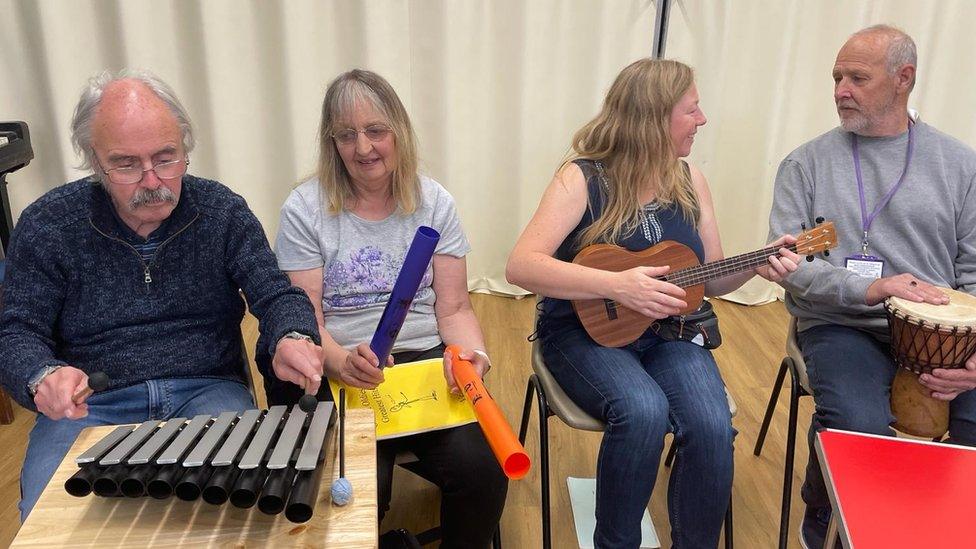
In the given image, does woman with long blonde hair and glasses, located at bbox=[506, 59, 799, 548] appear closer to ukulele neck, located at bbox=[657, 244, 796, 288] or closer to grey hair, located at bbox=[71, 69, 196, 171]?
ukulele neck, located at bbox=[657, 244, 796, 288]

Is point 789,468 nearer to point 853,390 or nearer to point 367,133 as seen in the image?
point 853,390

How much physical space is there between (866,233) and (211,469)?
5.90 feet

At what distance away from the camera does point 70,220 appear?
4.64ft

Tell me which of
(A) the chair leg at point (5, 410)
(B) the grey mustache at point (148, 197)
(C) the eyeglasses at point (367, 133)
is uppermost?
(C) the eyeglasses at point (367, 133)

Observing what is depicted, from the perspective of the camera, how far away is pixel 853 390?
1.67 meters

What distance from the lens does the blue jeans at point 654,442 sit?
1.55 m

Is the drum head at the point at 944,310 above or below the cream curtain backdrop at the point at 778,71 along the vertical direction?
below

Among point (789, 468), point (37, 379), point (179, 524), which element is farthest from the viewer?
point (789, 468)

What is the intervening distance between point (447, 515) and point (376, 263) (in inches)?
25.4

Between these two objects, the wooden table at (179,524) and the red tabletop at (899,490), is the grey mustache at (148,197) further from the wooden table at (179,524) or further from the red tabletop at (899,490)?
the red tabletop at (899,490)

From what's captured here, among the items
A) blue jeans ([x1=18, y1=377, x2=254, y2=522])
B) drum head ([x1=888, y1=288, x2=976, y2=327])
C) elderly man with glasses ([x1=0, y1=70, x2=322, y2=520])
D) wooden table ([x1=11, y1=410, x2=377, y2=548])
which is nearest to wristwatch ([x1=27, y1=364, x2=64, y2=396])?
elderly man with glasses ([x1=0, y1=70, x2=322, y2=520])

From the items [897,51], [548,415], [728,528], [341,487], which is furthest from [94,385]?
[897,51]

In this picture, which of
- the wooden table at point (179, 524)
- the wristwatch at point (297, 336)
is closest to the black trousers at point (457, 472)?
the wristwatch at point (297, 336)

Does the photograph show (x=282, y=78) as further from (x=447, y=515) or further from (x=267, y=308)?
(x=447, y=515)
